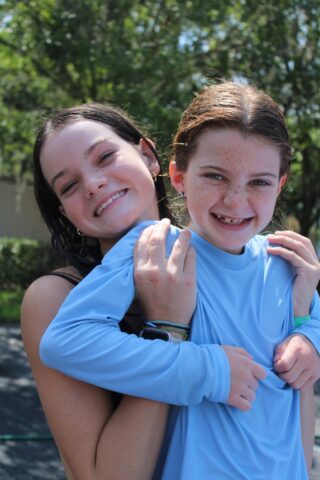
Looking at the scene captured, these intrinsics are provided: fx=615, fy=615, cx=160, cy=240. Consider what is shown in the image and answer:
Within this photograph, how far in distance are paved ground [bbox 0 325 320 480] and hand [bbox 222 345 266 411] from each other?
2.15 metres

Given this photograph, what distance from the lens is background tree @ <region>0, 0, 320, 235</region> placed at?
9.06 metres

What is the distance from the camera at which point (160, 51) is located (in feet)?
30.6

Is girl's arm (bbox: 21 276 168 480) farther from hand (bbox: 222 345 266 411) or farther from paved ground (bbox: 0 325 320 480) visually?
paved ground (bbox: 0 325 320 480)

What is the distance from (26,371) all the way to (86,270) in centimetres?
570

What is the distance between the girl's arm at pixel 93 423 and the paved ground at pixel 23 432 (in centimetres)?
221

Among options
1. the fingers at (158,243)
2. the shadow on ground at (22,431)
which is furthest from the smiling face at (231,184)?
the shadow on ground at (22,431)

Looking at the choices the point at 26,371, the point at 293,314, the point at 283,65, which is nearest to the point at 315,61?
the point at 283,65

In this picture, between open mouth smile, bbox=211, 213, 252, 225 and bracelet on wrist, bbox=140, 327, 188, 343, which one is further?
open mouth smile, bbox=211, 213, 252, 225

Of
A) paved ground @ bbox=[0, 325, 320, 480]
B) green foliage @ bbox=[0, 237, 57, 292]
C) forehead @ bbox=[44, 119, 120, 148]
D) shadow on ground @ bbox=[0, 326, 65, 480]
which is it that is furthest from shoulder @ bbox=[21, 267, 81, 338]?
green foliage @ bbox=[0, 237, 57, 292]

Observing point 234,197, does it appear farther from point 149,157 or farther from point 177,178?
point 149,157

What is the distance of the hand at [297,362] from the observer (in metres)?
1.53

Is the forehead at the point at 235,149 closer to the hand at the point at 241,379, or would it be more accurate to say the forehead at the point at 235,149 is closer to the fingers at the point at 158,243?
the fingers at the point at 158,243

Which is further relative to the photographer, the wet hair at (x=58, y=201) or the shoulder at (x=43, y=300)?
the wet hair at (x=58, y=201)

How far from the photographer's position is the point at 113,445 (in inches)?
53.9
